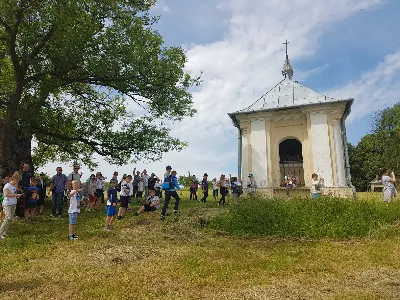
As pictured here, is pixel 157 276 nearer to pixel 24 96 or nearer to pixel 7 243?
pixel 7 243

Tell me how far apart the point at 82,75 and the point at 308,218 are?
512 inches

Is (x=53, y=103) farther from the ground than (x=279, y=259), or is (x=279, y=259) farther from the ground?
(x=53, y=103)

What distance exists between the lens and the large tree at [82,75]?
552 inches

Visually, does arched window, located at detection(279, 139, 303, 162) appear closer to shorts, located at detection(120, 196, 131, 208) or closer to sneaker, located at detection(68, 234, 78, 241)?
shorts, located at detection(120, 196, 131, 208)

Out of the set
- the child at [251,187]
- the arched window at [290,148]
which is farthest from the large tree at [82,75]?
the arched window at [290,148]

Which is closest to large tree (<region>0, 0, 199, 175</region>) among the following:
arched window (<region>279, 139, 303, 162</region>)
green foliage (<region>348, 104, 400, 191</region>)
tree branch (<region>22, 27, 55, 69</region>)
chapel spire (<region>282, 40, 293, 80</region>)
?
tree branch (<region>22, 27, 55, 69</region>)

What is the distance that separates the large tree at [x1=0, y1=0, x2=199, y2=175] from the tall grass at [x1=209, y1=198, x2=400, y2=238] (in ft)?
→ 29.7

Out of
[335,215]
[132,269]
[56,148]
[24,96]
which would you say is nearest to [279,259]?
[132,269]

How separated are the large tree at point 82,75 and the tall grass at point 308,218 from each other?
9.04 m

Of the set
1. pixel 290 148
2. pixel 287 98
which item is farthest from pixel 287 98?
pixel 290 148

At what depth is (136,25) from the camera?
661 inches

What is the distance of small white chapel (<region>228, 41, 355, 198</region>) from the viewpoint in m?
19.3

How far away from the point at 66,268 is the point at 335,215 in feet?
26.2

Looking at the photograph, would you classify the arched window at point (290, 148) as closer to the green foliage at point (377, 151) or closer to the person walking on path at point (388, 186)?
the person walking on path at point (388, 186)
